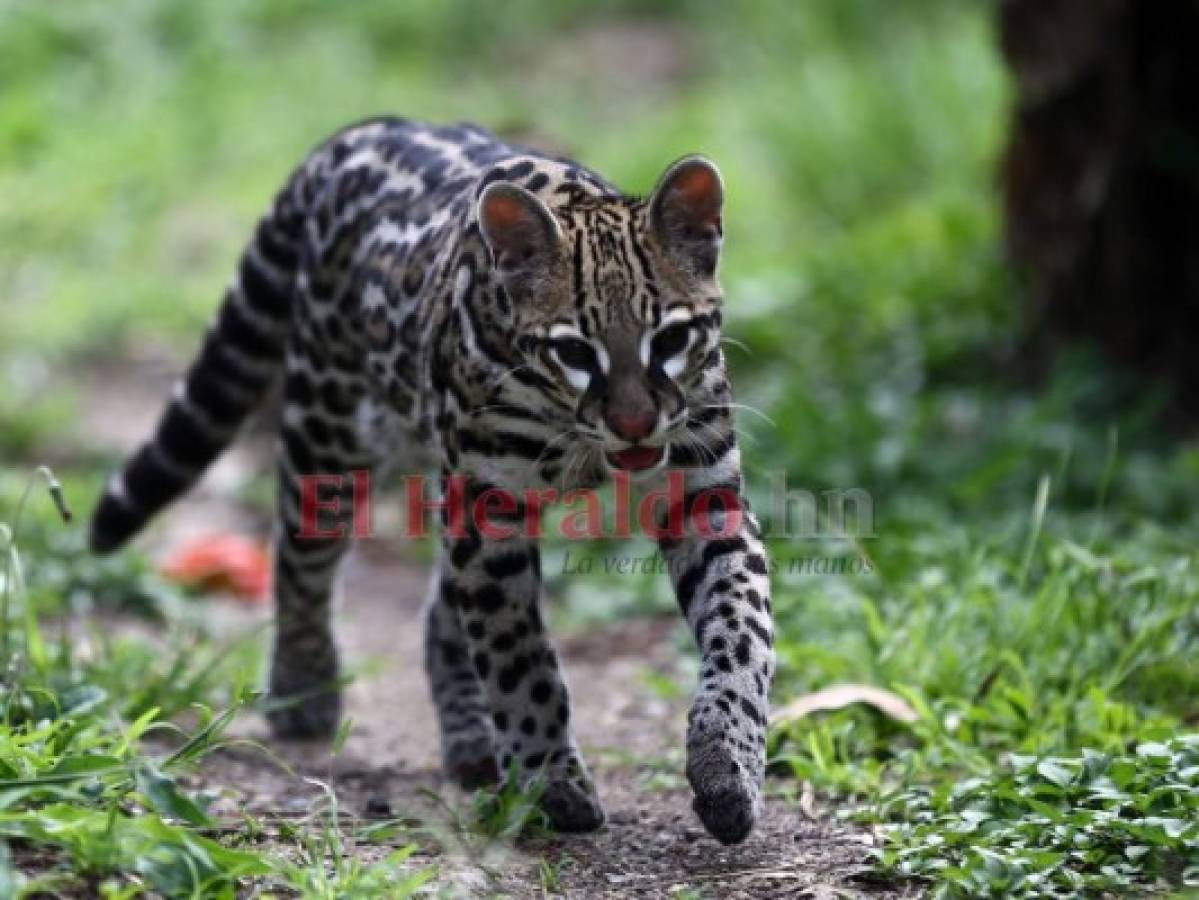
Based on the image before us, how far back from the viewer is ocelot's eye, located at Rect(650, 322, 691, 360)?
188 inches

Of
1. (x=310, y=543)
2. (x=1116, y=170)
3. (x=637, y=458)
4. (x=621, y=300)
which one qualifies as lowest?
(x=310, y=543)

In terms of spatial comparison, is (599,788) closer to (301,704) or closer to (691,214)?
(301,704)

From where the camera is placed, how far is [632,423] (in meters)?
4.66

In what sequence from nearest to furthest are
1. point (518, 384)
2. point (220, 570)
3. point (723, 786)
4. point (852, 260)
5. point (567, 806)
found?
point (723, 786) < point (518, 384) < point (567, 806) < point (220, 570) < point (852, 260)

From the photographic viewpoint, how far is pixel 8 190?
12.9 metres

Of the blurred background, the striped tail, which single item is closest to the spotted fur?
the striped tail

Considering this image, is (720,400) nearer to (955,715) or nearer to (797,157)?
(955,715)

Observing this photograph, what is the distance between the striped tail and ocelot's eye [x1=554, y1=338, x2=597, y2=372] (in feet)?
7.64

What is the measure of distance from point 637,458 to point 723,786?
81cm

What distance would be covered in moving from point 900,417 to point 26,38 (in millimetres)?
10675

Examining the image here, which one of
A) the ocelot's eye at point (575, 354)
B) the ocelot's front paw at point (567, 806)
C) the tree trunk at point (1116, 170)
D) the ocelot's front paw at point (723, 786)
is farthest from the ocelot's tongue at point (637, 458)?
the tree trunk at point (1116, 170)

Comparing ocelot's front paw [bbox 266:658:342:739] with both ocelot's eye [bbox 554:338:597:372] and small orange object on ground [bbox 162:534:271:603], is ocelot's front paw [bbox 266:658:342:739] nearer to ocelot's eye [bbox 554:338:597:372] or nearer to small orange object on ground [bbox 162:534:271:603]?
small orange object on ground [bbox 162:534:271:603]

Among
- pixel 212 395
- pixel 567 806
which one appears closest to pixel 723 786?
pixel 567 806

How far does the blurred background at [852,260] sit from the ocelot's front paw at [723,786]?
2.58 feet
